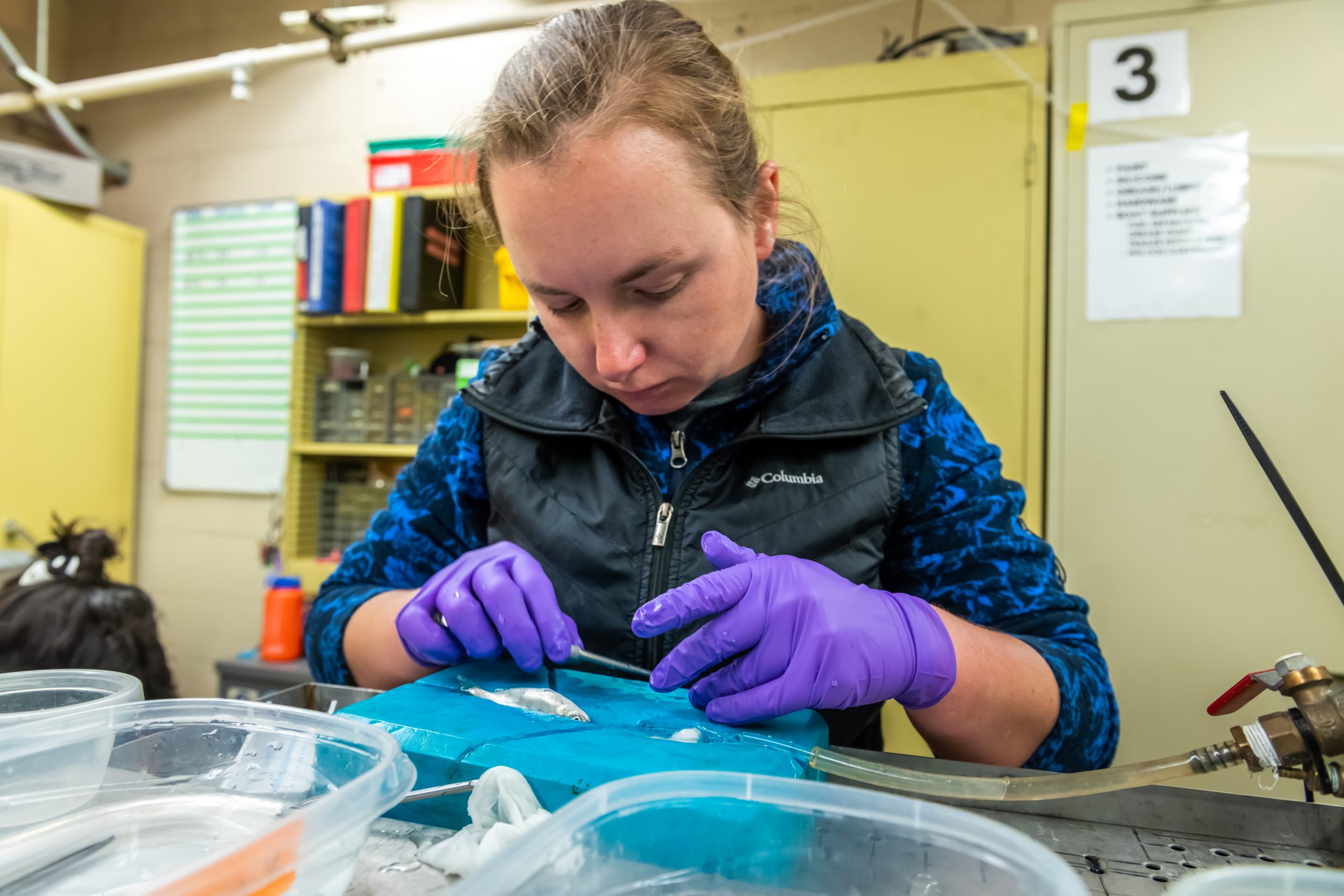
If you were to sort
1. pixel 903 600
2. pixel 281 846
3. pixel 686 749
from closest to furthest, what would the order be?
pixel 281 846, pixel 686 749, pixel 903 600

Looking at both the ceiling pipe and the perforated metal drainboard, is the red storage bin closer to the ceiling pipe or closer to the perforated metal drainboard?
the ceiling pipe

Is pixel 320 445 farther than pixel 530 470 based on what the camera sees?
Yes

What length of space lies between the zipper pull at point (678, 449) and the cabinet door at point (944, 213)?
74 centimetres

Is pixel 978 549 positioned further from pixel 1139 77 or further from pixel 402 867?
pixel 1139 77

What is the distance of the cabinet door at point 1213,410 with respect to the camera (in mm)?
1310

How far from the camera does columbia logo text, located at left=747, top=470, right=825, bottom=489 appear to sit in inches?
33.1

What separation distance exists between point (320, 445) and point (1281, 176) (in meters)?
2.34

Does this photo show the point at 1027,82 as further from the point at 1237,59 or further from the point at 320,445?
the point at 320,445

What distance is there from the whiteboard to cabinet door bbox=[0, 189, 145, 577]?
14 centimetres

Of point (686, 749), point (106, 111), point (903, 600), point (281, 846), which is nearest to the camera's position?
point (281, 846)

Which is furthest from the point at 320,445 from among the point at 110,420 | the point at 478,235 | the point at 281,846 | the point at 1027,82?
the point at 281,846

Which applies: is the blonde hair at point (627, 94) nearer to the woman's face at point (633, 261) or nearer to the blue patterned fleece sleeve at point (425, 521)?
the woman's face at point (633, 261)

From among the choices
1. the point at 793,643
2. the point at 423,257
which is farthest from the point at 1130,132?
the point at 423,257

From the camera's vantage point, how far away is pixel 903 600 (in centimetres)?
68
